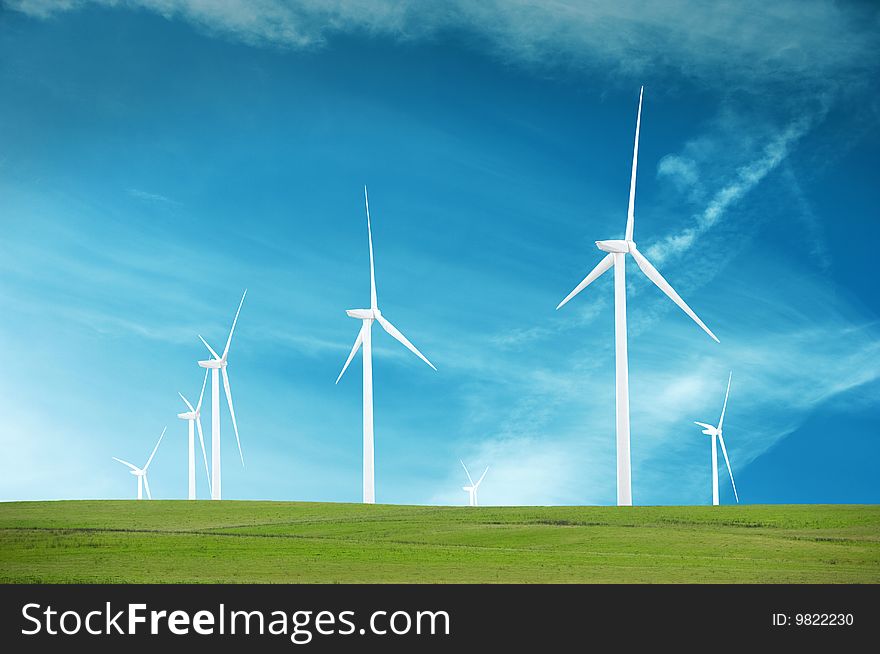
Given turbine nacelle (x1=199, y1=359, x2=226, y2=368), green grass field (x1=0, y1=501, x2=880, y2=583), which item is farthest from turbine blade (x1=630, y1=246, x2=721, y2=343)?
turbine nacelle (x1=199, y1=359, x2=226, y2=368)

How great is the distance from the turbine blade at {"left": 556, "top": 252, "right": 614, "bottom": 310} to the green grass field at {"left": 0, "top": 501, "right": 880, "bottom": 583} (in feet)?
55.3

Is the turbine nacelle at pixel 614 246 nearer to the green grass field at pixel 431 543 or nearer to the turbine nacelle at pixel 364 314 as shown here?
the green grass field at pixel 431 543

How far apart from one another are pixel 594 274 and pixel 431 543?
1104 inches

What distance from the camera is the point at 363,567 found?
43.0 meters

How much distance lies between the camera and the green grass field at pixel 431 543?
4112 centimetres

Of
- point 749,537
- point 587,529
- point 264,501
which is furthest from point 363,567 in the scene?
point 264,501

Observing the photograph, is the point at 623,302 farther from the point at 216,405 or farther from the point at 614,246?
the point at 216,405

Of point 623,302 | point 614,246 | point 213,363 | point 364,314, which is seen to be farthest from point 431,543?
point 213,363

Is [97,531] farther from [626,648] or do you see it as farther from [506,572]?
[626,648]

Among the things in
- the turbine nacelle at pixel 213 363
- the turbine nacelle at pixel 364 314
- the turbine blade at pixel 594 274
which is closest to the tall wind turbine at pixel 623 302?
the turbine blade at pixel 594 274

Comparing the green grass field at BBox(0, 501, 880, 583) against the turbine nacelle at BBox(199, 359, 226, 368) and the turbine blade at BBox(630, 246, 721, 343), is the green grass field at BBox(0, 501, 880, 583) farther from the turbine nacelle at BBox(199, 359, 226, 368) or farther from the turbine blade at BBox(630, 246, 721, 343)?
the turbine nacelle at BBox(199, 359, 226, 368)

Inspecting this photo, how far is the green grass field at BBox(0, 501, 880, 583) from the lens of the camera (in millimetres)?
41125

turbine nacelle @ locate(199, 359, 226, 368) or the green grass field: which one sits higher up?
turbine nacelle @ locate(199, 359, 226, 368)

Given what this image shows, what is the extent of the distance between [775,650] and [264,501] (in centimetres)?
4402
